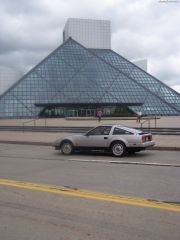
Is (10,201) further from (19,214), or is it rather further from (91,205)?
(91,205)

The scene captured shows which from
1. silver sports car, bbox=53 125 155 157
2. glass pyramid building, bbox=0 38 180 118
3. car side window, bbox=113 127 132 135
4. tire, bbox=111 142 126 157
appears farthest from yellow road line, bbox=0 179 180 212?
glass pyramid building, bbox=0 38 180 118

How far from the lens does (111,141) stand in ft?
50.7

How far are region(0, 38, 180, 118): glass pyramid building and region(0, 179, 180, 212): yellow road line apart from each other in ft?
183

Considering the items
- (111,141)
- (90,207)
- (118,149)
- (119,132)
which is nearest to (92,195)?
(90,207)

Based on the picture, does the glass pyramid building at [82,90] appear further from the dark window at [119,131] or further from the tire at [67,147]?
the dark window at [119,131]

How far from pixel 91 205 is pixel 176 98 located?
219ft

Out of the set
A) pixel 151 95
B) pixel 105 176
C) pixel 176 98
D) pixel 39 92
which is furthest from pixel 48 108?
pixel 105 176

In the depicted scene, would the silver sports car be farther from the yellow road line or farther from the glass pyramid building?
the glass pyramid building

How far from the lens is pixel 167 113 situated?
66000mm

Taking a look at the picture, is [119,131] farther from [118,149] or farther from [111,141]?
[118,149]

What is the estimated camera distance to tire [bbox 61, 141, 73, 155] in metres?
16.3

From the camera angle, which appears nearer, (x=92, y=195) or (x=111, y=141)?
(x=92, y=195)

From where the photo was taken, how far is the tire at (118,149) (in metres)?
15.1

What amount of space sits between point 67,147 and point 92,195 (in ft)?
29.1
